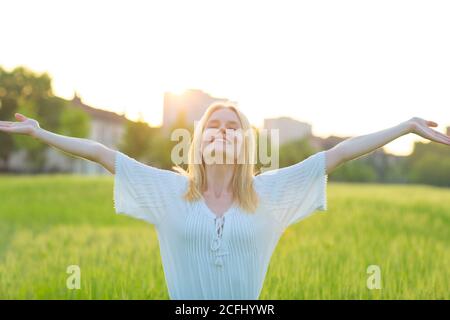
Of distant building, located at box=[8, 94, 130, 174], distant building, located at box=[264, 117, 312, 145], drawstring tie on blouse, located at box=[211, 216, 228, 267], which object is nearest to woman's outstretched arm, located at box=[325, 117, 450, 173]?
drawstring tie on blouse, located at box=[211, 216, 228, 267]

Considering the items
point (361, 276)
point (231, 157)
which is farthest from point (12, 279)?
point (231, 157)

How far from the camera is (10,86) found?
49219 mm

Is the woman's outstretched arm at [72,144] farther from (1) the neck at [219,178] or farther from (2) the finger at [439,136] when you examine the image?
(2) the finger at [439,136]

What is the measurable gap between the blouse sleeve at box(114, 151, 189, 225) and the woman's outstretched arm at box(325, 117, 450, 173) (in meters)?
0.91

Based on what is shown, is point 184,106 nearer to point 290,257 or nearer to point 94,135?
point 94,135

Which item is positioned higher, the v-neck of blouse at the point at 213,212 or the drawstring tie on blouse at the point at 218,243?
the v-neck of blouse at the point at 213,212

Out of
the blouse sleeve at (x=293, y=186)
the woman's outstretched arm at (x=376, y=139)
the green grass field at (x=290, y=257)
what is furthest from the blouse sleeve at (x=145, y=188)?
the green grass field at (x=290, y=257)

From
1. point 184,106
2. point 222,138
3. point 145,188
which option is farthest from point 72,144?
point 184,106

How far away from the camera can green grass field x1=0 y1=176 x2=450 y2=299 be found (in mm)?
5789

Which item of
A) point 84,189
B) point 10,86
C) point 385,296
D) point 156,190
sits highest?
point 10,86

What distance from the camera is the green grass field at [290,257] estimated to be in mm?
5789

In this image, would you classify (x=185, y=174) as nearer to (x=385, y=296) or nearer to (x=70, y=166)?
(x=385, y=296)

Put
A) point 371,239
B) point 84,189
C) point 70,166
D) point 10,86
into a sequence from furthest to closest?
point 70,166 < point 10,86 < point 84,189 < point 371,239
